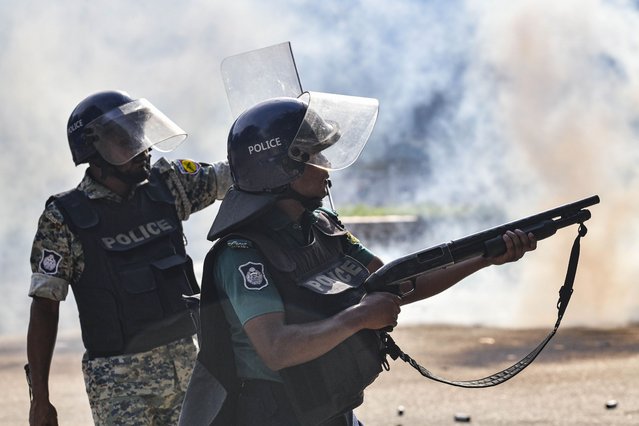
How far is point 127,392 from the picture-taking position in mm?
3506

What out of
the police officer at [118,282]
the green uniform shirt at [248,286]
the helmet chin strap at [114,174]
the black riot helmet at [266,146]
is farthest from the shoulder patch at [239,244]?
the helmet chin strap at [114,174]

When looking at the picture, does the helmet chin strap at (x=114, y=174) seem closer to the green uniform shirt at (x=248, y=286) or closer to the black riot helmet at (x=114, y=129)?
the black riot helmet at (x=114, y=129)

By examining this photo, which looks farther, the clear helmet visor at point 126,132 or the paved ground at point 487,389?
the paved ground at point 487,389

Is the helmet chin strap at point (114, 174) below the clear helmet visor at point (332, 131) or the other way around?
the other way around

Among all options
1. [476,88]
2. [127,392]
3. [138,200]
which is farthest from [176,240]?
[476,88]

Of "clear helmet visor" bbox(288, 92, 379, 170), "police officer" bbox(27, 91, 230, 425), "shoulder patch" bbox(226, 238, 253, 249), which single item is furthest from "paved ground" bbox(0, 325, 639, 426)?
"shoulder patch" bbox(226, 238, 253, 249)

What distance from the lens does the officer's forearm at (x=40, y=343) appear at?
351 cm

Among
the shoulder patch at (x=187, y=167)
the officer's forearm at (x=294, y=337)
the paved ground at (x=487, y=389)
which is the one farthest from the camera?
the paved ground at (x=487, y=389)

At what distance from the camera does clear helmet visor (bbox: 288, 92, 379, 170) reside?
2711 millimetres

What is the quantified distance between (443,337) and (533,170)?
4.25 metres

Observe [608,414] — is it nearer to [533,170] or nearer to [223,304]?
[223,304]

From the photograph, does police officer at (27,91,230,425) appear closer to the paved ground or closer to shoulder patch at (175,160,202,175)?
shoulder patch at (175,160,202,175)

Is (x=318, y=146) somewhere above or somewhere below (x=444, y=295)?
below

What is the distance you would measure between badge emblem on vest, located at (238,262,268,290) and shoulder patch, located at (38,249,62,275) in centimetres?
116
